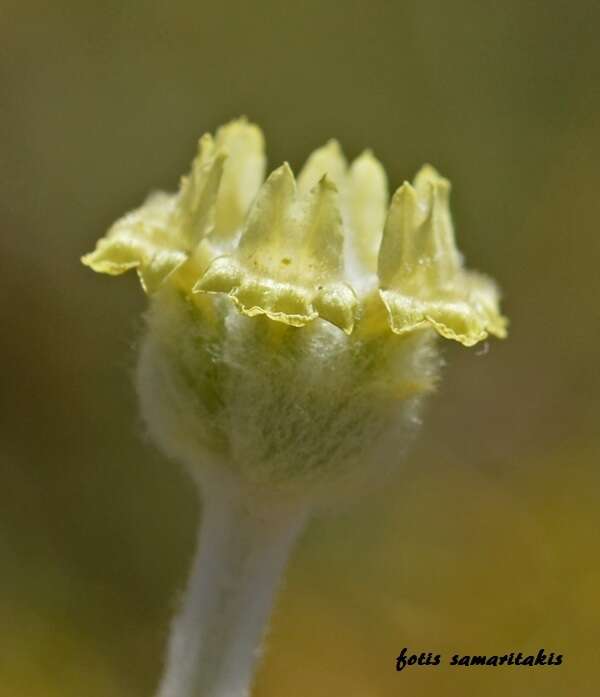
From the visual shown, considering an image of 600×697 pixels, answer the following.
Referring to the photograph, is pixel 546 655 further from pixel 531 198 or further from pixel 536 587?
pixel 531 198

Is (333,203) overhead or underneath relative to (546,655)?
underneath

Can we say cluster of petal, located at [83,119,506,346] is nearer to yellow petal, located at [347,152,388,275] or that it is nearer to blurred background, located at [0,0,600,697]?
yellow petal, located at [347,152,388,275]

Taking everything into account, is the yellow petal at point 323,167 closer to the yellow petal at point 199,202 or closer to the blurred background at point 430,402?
the yellow petal at point 199,202

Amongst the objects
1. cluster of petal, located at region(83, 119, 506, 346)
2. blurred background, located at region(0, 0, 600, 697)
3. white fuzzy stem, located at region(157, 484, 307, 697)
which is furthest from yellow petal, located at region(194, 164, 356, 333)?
blurred background, located at region(0, 0, 600, 697)

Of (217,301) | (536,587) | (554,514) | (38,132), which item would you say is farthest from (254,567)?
(38,132)

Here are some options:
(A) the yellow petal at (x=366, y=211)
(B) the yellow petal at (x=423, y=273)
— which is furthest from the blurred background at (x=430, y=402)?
(B) the yellow petal at (x=423, y=273)

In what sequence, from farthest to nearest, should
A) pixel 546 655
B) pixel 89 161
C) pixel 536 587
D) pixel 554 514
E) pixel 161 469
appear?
pixel 89 161 → pixel 161 469 → pixel 554 514 → pixel 536 587 → pixel 546 655

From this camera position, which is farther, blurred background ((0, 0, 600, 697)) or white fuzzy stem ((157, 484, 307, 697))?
blurred background ((0, 0, 600, 697))

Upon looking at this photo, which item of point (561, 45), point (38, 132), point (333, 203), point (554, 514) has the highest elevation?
point (561, 45)
